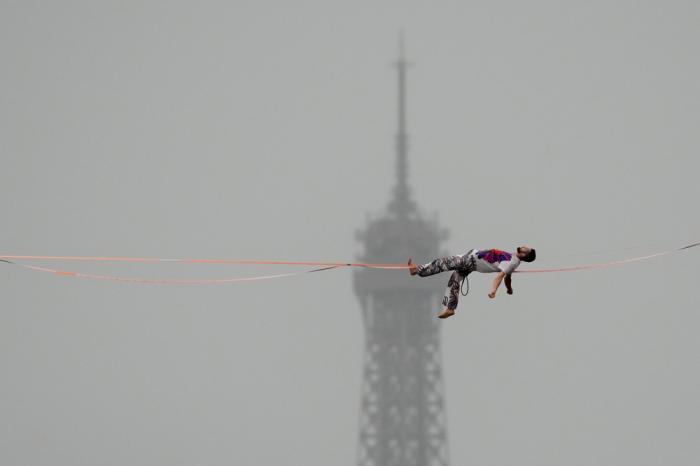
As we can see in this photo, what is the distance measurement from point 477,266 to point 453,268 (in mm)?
914

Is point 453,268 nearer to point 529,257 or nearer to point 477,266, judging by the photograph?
point 477,266

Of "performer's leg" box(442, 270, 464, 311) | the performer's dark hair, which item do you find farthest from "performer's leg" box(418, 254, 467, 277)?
the performer's dark hair

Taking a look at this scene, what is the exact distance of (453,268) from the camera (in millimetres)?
65938

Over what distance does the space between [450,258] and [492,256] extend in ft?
5.18

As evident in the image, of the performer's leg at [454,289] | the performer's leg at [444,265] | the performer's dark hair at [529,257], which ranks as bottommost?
the performer's leg at [454,289]

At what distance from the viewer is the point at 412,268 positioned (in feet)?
217

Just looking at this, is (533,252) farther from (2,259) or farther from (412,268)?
(2,259)

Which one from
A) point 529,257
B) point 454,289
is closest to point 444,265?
point 454,289

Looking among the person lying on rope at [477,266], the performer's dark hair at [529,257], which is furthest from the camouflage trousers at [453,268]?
the performer's dark hair at [529,257]

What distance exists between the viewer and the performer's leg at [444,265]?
65.5 metres

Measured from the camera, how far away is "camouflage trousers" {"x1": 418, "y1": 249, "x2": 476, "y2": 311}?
6550 centimetres

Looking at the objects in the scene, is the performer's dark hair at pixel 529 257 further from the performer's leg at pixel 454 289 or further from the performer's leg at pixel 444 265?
the performer's leg at pixel 454 289

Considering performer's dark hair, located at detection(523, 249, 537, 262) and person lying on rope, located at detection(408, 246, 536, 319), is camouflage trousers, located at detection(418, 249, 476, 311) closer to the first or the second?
person lying on rope, located at detection(408, 246, 536, 319)

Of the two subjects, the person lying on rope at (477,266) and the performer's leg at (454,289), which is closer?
the person lying on rope at (477,266)
